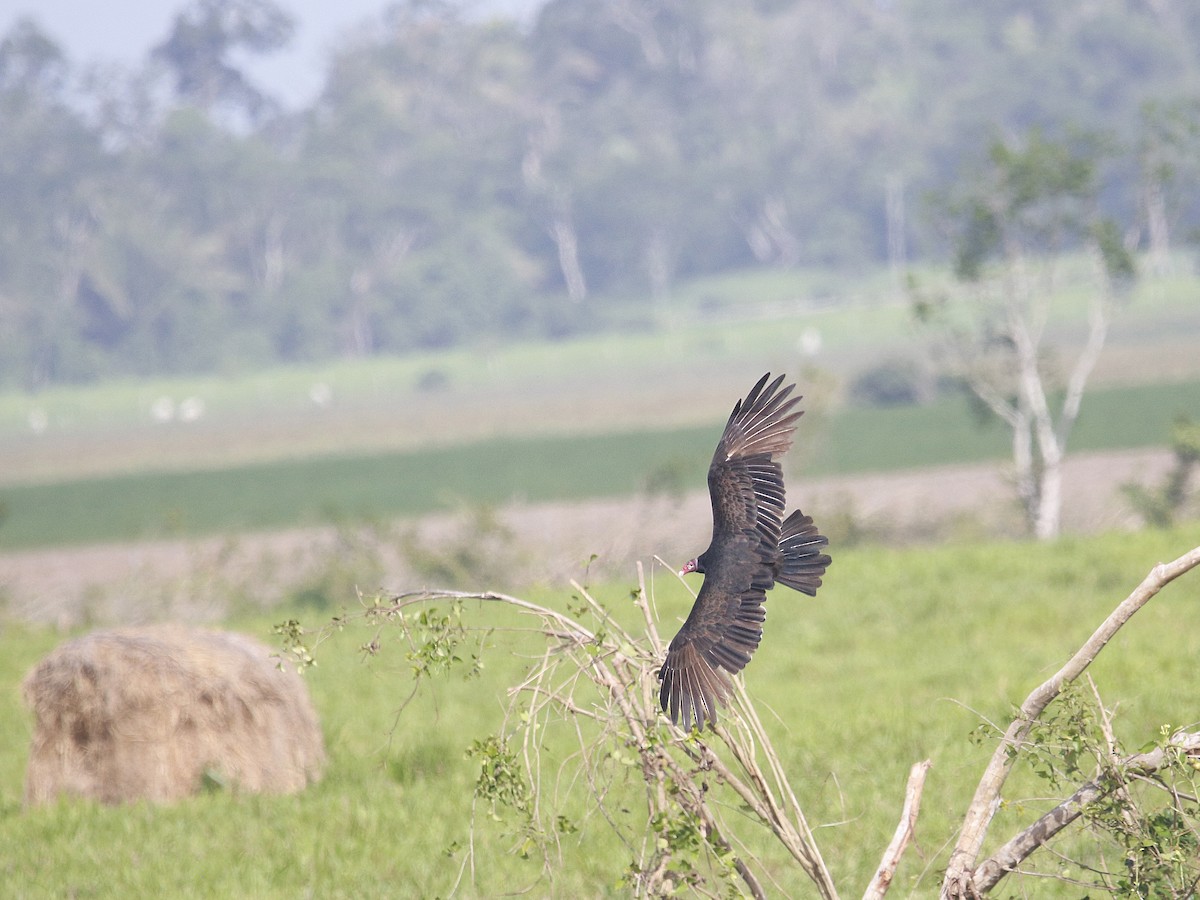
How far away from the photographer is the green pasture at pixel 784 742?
285 inches

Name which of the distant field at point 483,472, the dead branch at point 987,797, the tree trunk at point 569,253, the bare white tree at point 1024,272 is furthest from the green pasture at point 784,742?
the tree trunk at point 569,253

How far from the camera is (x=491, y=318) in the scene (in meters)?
95.5

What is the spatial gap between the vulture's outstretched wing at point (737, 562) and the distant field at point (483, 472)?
2926cm

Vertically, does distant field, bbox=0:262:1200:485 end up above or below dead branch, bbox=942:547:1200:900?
above

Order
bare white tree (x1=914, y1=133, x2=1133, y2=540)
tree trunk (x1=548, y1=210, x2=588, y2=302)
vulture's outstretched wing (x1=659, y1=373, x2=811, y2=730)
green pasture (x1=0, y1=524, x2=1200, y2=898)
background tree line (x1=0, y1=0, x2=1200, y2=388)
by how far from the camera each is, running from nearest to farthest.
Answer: vulture's outstretched wing (x1=659, y1=373, x2=811, y2=730) → green pasture (x1=0, y1=524, x2=1200, y2=898) → bare white tree (x1=914, y1=133, x2=1133, y2=540) → background tree line (x1=0, y1=0, x2=1200, y2=388) → tree trunk (x1=548, y1=210, x2=588, y2=302)

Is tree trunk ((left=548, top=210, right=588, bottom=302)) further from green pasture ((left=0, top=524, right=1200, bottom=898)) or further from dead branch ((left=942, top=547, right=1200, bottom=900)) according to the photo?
dead branch ((left=942, top=547, right=1200, bottom=900))

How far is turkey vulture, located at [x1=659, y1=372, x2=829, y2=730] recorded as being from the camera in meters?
3.99

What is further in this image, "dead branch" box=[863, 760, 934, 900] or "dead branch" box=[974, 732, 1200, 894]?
"dead branch" box=[863, 760, 934, 900]

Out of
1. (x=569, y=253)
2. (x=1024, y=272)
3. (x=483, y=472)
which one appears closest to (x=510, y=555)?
(x=1024, y=272)

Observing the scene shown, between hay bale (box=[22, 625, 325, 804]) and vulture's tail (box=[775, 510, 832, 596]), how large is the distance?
A: 486 cm

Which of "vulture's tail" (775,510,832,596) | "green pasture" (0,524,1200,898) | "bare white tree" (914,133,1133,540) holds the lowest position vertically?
"green pasture" (0,524,1200,898)

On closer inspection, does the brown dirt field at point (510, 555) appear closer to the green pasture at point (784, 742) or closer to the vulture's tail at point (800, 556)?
the green pasture at point (784, 742)

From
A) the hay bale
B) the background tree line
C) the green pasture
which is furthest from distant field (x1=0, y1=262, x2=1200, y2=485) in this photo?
the hay bale

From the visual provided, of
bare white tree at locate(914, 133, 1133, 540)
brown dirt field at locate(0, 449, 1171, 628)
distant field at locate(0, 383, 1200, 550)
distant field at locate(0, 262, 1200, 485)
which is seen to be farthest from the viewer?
distant field at locate(0, 262, 1200, 485)
